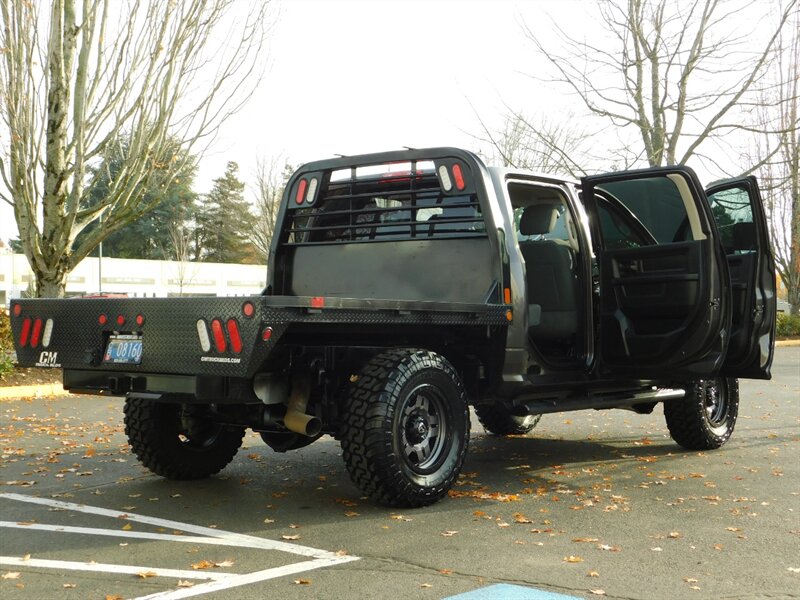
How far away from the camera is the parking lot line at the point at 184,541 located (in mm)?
4282

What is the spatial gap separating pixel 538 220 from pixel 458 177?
0.82m

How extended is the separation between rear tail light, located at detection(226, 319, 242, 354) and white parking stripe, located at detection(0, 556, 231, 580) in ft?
4.01

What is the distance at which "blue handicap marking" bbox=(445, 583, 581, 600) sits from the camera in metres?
4.04

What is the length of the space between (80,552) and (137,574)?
601mm

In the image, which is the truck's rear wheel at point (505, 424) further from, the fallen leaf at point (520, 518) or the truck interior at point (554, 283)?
the fallen leaf at point (520, 518)

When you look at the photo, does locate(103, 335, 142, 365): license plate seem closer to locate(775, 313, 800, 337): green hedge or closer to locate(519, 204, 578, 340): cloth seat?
locate(519, 204, 578, 340): cloth seat

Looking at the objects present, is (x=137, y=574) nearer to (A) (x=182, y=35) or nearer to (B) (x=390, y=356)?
(B) (x=390, y=356)

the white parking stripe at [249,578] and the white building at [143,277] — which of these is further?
the white building at [143,277]

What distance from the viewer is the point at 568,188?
7.55 meters

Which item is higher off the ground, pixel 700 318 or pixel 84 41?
pixel 84 41

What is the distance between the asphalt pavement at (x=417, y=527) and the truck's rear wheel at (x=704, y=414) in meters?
0.15

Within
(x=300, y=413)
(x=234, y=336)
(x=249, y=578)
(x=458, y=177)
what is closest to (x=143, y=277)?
(x=458, y=177)

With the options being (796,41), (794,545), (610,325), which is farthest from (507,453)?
(796,41)

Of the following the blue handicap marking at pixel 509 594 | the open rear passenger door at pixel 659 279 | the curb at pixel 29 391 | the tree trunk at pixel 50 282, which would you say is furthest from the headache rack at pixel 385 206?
the tree trunk at pixel 50 282
